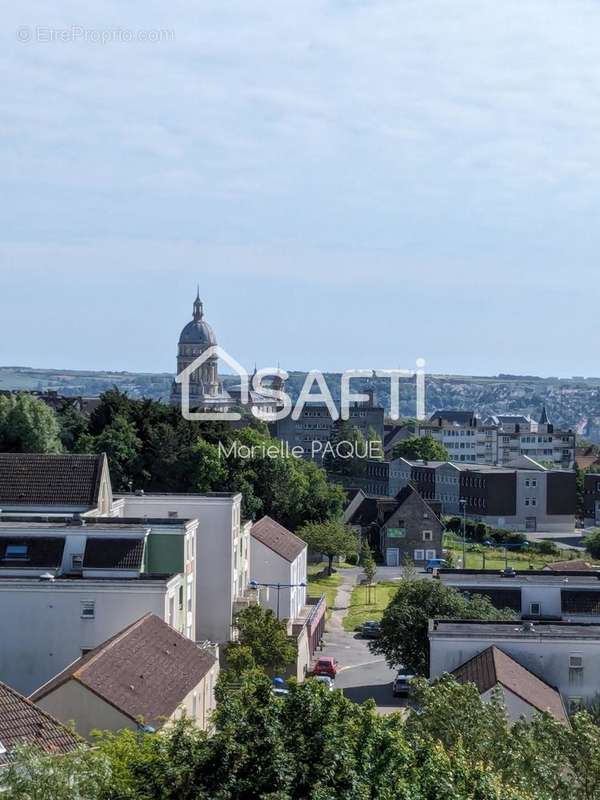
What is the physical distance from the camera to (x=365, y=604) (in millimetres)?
52844

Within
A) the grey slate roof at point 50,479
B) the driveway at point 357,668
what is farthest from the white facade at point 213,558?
Result: the driveway at point 357,668

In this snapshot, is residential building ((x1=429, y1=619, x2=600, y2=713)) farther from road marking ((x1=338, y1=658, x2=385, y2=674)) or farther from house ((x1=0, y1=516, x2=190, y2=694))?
road marking ((x1=338, y1=658, x2=385, y2=674))

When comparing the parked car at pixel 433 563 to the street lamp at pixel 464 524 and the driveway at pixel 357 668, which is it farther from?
the driveway at pixel 357 668

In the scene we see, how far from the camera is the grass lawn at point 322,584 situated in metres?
54.3

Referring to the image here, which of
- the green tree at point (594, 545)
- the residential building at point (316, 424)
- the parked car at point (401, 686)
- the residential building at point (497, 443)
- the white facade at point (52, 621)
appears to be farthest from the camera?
the residential building at point (316, 424)

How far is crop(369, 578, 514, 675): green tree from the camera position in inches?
1364

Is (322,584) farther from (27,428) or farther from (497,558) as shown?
(27,428)

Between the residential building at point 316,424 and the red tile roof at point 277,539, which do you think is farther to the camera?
the residential building at point 316,424

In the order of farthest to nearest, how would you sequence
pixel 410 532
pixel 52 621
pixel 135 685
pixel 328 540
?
pixel 410 532, pixel 328 540, pixel 52 621, pixel 135 685

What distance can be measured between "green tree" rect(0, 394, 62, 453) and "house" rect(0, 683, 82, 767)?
143ft

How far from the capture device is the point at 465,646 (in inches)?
1176

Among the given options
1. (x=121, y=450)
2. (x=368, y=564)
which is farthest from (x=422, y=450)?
(x=368, y=564)

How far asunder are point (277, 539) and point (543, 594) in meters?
11.7

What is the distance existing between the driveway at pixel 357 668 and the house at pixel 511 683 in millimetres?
4377
